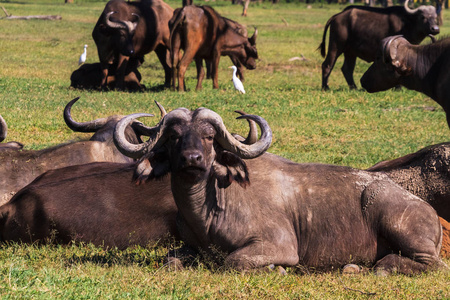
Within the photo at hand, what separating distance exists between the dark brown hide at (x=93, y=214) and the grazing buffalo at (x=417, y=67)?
5.90 meters

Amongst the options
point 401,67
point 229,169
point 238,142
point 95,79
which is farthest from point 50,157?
point 95,79

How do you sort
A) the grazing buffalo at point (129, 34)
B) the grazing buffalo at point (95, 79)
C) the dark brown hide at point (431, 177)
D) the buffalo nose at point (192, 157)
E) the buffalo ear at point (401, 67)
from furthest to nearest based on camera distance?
1. the grazing buffalo at point (129, 34)
2. the grazing buffalo at point (95, 79)
3. the buffalo ear at point (401, 67)
4. the dark brown hide at point (431, 177)
5. the buffalo nose at point (192, 157)

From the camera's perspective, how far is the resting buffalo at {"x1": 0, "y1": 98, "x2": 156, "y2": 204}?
8.38 m

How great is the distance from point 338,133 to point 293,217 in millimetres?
7398

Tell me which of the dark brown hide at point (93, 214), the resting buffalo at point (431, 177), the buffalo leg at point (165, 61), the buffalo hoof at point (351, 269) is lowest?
the buffalo leg at point (165, 61)

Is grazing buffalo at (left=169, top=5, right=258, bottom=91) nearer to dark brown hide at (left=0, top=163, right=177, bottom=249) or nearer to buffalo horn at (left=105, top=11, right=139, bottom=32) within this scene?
buffalo horn at (left=105, top=11, right=139, bottom=32)

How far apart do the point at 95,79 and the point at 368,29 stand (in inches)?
300

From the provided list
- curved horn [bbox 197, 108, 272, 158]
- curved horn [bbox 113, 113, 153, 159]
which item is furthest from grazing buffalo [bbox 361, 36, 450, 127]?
curved horn [bbox 113, 113, 153, 159]

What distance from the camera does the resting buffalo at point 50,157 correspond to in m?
8.38

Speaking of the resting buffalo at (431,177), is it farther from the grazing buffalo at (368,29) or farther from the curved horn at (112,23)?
the curved horn at (112,23)

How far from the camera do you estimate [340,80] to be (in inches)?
944

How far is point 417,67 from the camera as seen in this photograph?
12258 mm

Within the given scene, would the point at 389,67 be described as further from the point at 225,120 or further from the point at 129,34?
the point at 129,34

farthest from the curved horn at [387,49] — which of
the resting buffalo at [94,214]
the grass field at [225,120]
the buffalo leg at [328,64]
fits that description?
the buffalo leg at [328,64]
